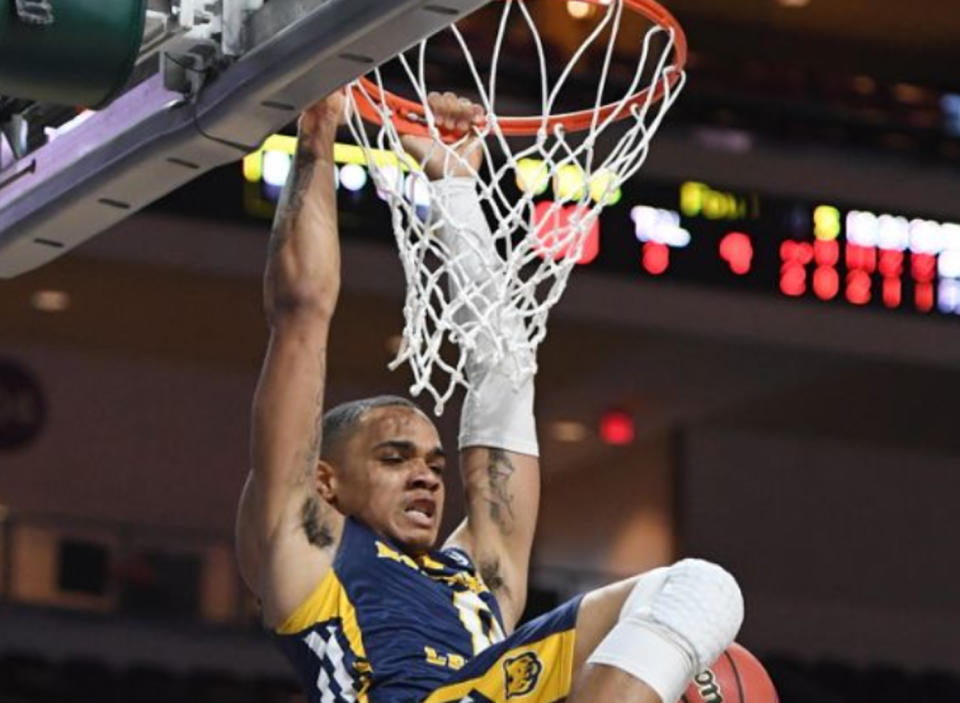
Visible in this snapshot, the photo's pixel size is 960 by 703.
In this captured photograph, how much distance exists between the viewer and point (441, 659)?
478cm

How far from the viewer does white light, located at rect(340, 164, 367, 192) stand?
11610mm

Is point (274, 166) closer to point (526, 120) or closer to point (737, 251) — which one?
point (737, 251)

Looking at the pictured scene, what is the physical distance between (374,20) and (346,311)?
32.9ft

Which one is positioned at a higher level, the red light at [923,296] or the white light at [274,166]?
the white light at [274,166]

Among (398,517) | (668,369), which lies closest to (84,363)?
(668,369)

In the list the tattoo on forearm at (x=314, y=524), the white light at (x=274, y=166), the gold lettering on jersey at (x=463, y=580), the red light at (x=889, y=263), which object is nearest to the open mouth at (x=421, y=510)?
the gold lettering on jersey at (x=463, y=580)

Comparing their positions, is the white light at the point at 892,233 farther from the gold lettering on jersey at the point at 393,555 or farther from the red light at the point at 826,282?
the gold lettering on jersey at the point at 393,555

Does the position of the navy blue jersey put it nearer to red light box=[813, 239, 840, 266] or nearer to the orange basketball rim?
the orange basketball rim

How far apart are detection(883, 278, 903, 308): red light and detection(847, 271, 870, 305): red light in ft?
0.33

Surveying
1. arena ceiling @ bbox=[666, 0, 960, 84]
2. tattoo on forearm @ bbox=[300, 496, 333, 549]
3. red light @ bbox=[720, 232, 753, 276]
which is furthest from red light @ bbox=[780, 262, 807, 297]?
tattoo on forearm @ bbox=[300, 496, 333, 549]

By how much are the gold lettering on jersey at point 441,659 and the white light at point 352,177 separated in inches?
267

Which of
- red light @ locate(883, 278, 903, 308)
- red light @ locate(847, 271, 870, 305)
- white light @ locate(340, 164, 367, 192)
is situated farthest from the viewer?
red light @ locate(883, 278, 903, 308)

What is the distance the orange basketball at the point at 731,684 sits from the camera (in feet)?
14.6

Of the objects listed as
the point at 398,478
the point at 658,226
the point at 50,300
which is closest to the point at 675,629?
the point at 398,478
